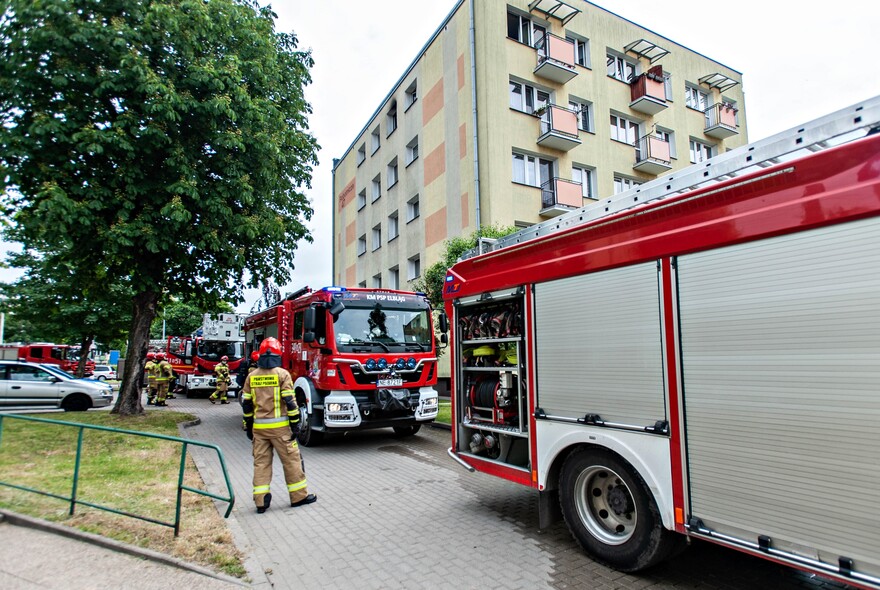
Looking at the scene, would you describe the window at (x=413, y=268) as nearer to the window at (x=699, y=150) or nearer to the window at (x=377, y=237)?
the window at (x=377, y=237)

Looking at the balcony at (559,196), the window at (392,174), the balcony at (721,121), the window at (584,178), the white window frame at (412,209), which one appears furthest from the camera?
the window at (392,174)

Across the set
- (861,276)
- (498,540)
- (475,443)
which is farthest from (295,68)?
(861,276)

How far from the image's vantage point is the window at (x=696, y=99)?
2378cm

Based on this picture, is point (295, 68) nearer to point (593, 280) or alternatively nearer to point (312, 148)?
point (312, 148)

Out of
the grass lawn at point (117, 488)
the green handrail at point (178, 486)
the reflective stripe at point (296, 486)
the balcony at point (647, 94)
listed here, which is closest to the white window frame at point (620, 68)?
the balcony at point (647, 94)

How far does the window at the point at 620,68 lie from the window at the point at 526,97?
4.31 m

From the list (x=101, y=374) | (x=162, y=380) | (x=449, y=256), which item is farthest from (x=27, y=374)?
(x=101, y=374)

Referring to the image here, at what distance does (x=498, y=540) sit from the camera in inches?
179

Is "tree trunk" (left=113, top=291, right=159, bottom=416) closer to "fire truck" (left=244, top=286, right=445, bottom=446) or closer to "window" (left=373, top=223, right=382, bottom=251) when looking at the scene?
"fire truck" (left=244, top=286, right=445, bottom=446)

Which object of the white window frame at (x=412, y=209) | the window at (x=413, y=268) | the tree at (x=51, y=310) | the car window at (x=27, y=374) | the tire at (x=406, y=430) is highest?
the white window frame at (x=412, y=209)

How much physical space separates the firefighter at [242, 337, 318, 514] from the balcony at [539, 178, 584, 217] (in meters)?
13.8

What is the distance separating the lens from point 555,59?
1848 centimetres

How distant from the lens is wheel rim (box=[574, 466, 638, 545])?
391 centimetres

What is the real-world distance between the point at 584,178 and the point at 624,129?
366 centimetres
